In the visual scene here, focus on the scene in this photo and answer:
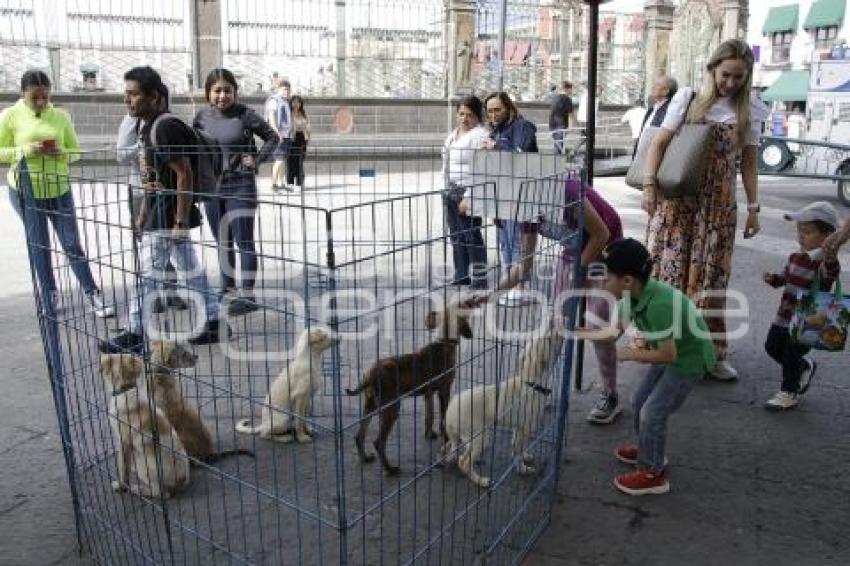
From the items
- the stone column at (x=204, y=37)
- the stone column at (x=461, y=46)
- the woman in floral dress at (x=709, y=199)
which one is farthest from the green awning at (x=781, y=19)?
the woman in floral dress at (x=709, y=199)

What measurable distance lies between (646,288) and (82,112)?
12.7 meters

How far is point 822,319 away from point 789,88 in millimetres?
29226

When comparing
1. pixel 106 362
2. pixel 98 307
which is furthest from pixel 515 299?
pixel 98 307

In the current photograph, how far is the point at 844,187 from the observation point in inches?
447

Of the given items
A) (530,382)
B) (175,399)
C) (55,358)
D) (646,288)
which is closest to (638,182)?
(646,288)

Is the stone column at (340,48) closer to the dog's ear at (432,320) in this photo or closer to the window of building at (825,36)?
the dog's ear at (432,320)

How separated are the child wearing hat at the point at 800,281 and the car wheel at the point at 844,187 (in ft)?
28.1

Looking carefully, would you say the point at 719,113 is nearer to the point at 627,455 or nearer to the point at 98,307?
the point at 627,455

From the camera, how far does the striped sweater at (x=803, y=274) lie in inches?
147

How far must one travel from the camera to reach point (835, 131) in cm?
1334

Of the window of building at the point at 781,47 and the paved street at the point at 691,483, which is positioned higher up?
the window of building at the point at 781,47

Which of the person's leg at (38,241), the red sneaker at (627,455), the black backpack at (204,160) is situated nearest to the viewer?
the person's leg at (38,241)

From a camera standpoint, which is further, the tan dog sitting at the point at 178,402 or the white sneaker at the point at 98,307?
the white sneaker at the point at 98,307

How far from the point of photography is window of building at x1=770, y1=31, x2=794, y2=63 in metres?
31.0
